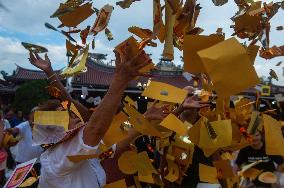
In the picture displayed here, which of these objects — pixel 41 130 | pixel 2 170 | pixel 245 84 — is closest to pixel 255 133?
pixel 245 84

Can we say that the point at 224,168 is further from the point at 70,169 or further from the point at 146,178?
A: the point at 70,169

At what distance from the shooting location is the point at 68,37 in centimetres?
243

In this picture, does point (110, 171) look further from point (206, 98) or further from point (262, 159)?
point (262, 159)

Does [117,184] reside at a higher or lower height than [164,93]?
lower

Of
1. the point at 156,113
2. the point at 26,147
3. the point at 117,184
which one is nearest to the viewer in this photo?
the point at 156,113

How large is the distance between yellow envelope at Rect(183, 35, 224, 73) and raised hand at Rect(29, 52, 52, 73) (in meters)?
1.02

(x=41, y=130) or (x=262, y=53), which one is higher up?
(x=262, y=53)

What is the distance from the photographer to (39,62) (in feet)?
8.46

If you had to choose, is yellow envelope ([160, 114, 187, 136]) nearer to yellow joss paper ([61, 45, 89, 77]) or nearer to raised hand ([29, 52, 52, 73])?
yellow joss paper ([61, 45, 89, 77])

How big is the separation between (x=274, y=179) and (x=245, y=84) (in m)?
1.94

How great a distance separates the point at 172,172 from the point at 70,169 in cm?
108

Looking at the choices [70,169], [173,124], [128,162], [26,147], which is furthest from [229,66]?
[26,147]

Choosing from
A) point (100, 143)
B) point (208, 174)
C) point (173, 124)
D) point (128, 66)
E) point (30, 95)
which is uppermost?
point (128, 66)

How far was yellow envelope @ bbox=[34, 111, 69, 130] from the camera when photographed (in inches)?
86.3
